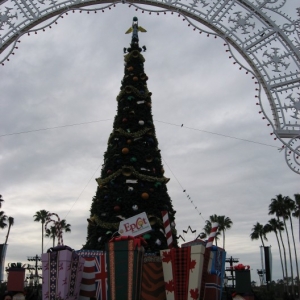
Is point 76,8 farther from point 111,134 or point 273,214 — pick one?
point 273,214

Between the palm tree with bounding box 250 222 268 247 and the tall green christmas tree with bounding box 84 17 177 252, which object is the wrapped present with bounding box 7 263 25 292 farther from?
the palm tree with bounding box 250 222 268 247

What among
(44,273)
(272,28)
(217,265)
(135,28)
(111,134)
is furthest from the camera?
(135,28)

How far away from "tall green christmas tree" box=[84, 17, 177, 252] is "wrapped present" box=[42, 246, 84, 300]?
4.73 metres

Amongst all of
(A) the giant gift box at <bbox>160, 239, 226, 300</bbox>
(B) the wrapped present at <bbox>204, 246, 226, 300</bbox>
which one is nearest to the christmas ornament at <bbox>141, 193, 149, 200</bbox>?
(B) the wrapped present at <bbox>204, 246, 226, 300</bbox>

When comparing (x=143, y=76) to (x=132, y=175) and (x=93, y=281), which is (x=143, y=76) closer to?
(x=132, y=175)

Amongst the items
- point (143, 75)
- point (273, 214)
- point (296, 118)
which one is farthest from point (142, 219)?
point (273, 214)

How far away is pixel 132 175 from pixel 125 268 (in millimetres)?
6829

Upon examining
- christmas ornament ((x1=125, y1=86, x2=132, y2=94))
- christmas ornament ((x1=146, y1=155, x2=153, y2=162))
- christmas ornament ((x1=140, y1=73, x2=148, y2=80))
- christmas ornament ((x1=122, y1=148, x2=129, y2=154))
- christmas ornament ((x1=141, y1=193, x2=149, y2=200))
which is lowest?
christmas ornament ((x1=141, y1=193, x2=149, y2=200))

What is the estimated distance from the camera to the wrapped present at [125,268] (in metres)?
8.05

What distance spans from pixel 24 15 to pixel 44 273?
20.9 ft

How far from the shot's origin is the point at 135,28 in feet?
57.7

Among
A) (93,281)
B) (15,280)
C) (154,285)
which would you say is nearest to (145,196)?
(93,281)

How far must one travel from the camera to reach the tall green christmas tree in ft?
46.8

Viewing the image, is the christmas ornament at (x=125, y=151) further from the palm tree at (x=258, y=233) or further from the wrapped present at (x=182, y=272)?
the palm tree at (x=258, y=233)
